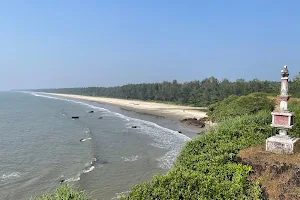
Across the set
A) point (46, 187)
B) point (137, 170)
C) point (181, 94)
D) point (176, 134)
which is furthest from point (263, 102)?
point (181, 94)

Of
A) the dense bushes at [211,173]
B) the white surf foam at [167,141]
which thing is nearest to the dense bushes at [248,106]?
the white surf foam at [167,141]

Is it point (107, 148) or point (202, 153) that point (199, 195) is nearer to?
point (202, 153)

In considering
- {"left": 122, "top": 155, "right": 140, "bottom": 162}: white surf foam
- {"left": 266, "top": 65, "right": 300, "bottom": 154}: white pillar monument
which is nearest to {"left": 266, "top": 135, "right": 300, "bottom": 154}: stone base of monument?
{"left": 266, "top": 65, "right": 300, "bottom": 154}: white pillar monument

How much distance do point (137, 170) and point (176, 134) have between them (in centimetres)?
1586

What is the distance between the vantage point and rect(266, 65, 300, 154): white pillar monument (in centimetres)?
1127

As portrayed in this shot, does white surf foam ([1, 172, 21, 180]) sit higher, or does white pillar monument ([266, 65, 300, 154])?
white pillar monument ([266, 65, 300, 154])

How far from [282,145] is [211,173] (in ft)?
12.7

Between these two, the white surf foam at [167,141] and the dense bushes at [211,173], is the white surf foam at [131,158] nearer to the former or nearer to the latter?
the white surf foam at [167,141]

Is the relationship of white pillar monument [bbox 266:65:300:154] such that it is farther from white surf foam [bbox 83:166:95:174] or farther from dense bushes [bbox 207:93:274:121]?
dense bushes [bbox 207:93:274:121]

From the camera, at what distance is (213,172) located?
404 inches

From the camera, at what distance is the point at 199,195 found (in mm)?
8406

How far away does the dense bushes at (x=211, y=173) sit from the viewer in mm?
8555

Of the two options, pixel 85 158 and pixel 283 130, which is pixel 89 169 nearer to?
pixel 85 158

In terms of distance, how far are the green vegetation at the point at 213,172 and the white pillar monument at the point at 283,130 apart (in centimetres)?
147
